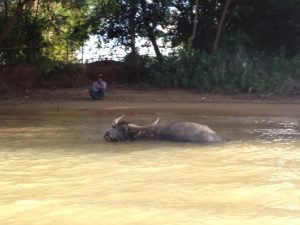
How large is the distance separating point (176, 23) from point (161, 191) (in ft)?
69.1

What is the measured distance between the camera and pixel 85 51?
90.7ft

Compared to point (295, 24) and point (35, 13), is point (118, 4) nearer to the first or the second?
point (35, 13)

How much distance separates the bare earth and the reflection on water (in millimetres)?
5284

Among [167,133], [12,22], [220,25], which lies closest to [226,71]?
[220,25]

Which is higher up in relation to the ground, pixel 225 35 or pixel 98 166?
pixel 225 35

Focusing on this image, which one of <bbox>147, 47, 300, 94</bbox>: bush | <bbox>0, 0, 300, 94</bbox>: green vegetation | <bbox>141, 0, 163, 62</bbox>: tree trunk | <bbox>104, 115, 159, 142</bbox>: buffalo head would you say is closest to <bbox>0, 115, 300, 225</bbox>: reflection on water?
<bbox>104, 115, 159, 142</bbox>: buffalo head

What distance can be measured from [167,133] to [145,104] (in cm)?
904

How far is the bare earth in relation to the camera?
1839cm

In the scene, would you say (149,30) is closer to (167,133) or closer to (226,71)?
(226,71)

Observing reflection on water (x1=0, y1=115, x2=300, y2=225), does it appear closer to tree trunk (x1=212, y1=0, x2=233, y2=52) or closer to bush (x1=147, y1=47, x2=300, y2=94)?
bush (x1=147, y1=47, x2=300, y2=94)

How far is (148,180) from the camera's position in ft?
26.5

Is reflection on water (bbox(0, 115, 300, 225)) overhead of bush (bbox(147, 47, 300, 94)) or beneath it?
beneath

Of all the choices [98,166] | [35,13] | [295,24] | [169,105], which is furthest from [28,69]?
[98,166]

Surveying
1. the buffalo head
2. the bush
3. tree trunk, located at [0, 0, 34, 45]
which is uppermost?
tree trunk, located at [0, 0, 34, 45]
